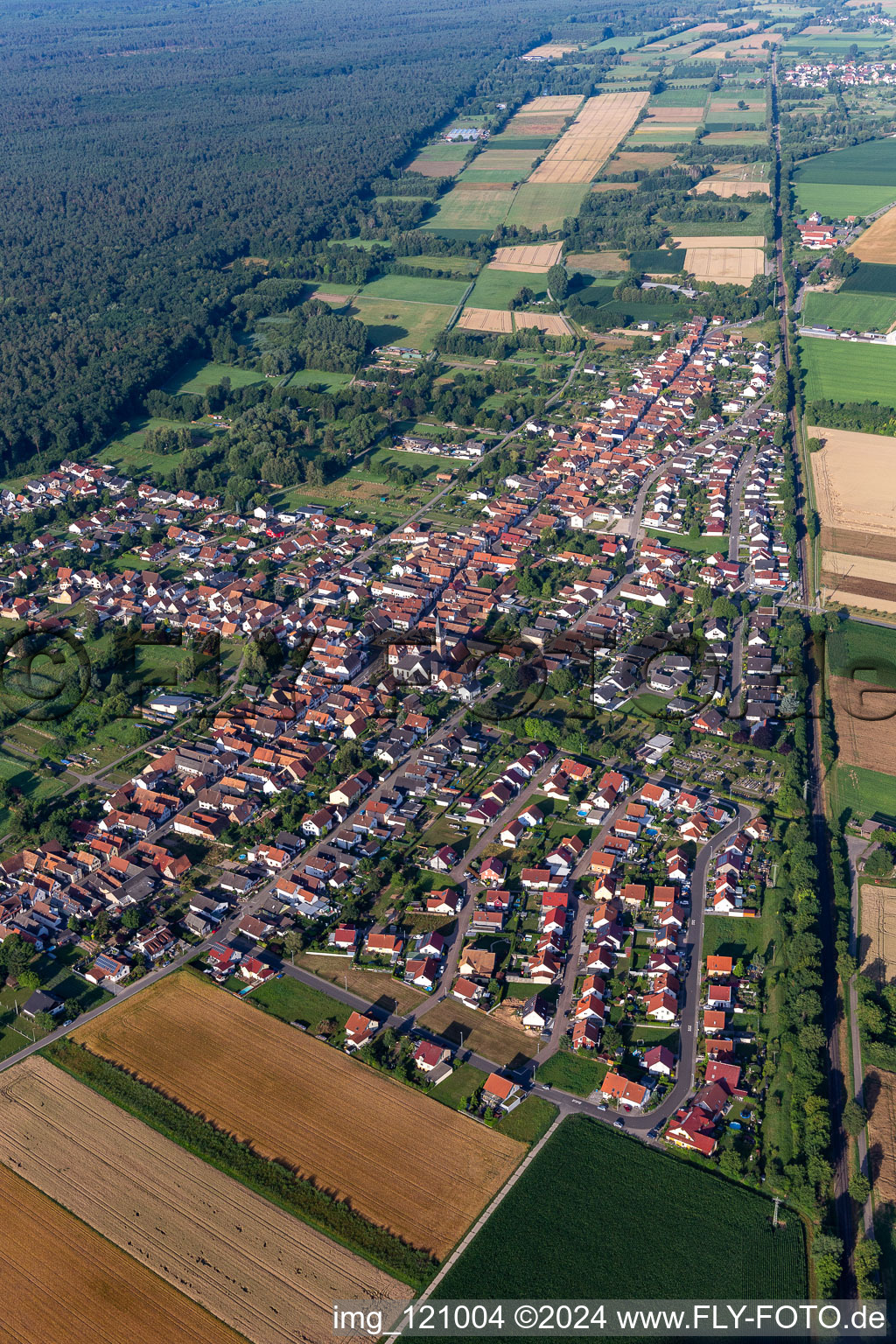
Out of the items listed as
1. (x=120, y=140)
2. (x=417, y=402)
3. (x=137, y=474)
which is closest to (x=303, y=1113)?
(x=137, y=474)

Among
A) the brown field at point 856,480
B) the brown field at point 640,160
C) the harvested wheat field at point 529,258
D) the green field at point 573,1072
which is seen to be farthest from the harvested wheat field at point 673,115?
the green field at point 573,1072

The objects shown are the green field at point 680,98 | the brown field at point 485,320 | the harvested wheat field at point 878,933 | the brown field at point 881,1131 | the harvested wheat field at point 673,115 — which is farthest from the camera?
the green field at point 680,98

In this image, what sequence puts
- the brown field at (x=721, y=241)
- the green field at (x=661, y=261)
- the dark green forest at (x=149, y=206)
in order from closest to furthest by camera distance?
the dark green forest at (x=149, y=206) < the green field at (x=661, y=261) < the brown field at (x=721, y=241)

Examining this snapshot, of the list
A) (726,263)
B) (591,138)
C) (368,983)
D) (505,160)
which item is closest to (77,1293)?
(368,983)

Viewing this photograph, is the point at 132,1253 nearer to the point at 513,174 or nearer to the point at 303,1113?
the point at 303,1113

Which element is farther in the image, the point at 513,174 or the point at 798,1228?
the point at 513,174

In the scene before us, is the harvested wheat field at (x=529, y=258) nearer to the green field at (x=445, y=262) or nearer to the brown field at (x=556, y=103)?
the green field at (x=445, y=262)

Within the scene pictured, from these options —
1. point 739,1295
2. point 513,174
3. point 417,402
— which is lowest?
point 739,1295
